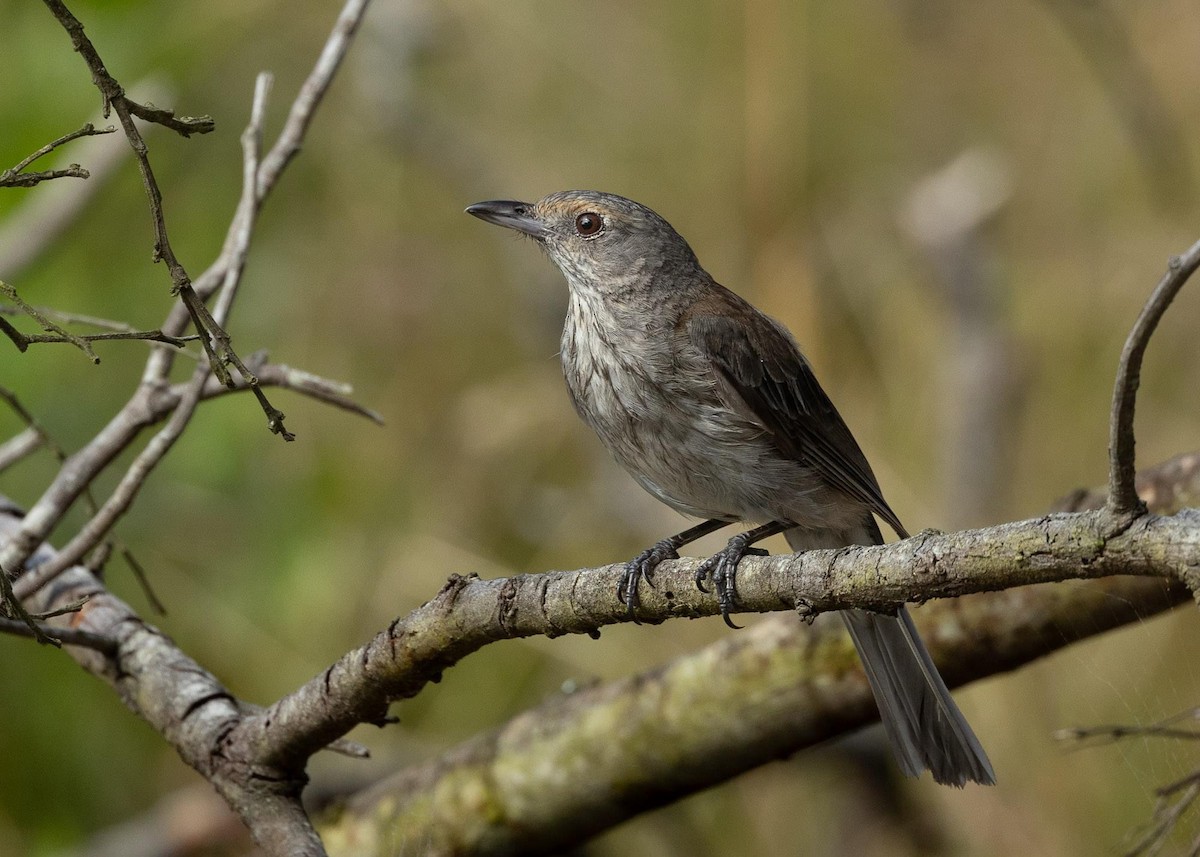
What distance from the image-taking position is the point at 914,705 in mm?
3088

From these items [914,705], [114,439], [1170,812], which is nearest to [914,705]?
[914,705]

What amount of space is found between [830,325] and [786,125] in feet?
3.65

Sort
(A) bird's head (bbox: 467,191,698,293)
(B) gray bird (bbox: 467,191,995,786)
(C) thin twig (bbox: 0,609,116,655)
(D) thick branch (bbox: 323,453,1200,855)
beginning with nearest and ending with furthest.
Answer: (C) thin twig (bbox: 0,609,116,655)
(B) gray bird (bbox: 467,191,995,786)
(D) thick branch (bbox: 323,453,1200,855)
(A) bird's head (bbox: 467,191,698,293)

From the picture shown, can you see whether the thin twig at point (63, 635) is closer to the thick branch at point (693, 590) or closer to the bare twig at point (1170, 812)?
the thick branch at point (693, 590)

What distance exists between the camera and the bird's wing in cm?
350

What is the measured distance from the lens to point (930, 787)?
17.9 feet

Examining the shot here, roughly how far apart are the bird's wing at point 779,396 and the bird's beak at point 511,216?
721mm

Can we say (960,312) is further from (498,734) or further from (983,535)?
(983,535)

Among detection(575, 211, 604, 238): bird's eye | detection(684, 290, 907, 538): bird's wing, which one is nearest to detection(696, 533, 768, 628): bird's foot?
detection(684, 290, 907, 538): bird's wing

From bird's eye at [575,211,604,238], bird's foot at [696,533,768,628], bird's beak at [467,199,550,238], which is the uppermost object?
bird's beak at [467,199,550,238]

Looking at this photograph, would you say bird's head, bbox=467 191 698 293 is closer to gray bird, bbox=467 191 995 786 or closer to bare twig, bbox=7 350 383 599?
gray bird, bbox=467 191 995 786

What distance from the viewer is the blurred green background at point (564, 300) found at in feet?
17.1

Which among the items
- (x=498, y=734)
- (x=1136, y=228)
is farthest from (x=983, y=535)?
(x=1136, y=228)

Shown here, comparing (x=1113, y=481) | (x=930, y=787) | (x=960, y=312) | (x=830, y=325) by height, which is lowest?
(x=1113, y=481)
